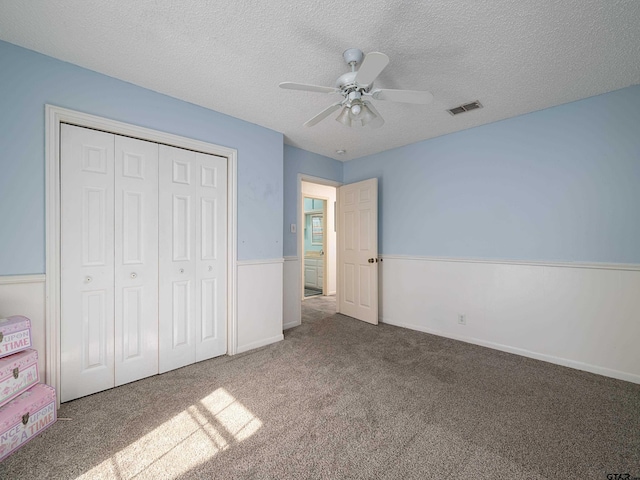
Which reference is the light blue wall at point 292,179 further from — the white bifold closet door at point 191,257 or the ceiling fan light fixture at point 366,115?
the ceiling fan light fixture at point 366,115

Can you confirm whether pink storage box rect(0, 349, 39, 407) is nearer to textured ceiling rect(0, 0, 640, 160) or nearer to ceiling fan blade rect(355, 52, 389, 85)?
textured ceiling rect(0, 0, 640, 160)

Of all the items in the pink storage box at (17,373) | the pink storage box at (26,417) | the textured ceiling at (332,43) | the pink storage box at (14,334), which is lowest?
the pink storage box at (26,417)

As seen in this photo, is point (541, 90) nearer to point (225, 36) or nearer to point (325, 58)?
point (325, 58)

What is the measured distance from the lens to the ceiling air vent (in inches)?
106

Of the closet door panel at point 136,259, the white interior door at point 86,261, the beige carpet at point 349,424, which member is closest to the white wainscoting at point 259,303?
the beige carpet at point 349,424

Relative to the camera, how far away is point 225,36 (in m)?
1.79

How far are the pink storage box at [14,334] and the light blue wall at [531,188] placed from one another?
3784 mm

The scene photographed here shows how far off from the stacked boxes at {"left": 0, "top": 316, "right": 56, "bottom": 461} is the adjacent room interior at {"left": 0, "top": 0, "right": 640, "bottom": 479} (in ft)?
0.28

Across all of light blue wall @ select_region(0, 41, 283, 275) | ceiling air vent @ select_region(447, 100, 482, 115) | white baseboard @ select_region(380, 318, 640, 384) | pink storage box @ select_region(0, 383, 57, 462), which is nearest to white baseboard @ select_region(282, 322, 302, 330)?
white baseboard @ select_region(380, 318, 640, 384)

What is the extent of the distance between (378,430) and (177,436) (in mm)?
1256

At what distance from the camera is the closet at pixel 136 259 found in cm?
210

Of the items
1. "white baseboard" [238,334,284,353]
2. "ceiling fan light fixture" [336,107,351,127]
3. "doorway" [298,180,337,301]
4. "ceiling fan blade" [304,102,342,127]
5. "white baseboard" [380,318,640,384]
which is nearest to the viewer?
"ceiling fan blade" [304,102,342,127]

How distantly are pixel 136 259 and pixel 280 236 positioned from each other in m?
1.50

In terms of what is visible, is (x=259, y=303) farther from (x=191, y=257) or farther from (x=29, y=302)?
(x=29, y=302)
